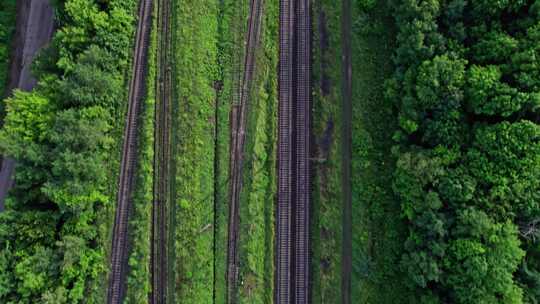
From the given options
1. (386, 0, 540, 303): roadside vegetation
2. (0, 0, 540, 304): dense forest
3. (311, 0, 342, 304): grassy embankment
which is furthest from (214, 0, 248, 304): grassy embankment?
(386, 0, 540, 303): roadside vegetation

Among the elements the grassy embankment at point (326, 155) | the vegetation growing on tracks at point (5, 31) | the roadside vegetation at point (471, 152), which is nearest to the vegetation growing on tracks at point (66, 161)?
the vegetation growing on tracks at point (5, 31)

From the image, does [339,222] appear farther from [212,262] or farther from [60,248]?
[60,248]

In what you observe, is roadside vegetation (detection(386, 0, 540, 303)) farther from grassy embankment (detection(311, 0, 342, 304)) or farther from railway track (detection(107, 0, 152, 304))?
railway track (detection(107, 0, 152, 304))

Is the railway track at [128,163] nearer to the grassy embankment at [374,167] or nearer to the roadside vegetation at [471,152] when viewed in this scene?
the grassy embankment at [374,167]

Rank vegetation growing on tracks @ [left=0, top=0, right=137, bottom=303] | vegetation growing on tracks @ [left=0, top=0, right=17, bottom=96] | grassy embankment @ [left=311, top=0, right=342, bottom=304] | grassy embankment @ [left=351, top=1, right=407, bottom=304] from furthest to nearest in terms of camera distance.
Answer: vegetation growing on tracks @ [left=0, top=0, right=17, bottom=96], grassy embankment @ [left=311, top=0, right=342, bottom=304], grassy embankment @ [left=351, top=1, right=407, bottom=304], vegetation growing on tracks @ [left=0, top=0, right=137, bottom=303]

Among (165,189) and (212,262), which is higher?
(165,189)

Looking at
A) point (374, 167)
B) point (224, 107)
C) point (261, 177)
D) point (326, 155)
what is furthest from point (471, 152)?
point (224, 107)

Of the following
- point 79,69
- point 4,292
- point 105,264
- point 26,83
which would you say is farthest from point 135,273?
point 26,83
